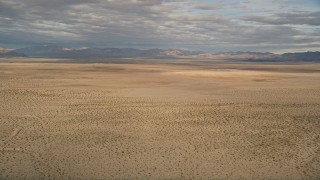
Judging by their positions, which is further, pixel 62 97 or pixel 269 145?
pixel 62 97

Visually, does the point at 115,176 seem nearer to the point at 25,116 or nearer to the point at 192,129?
the point at 192,129

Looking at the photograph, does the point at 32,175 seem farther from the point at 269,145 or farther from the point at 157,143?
the point at 269,145

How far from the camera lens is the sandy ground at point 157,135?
16.6 m

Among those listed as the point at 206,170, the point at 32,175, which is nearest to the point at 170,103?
the point at 206,170

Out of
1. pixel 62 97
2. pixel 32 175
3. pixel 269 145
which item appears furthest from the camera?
pixel 62 97

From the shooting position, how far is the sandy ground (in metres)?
16.6

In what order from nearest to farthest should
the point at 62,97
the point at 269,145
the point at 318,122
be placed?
the point at 269,145 → the point at 318,122 → the point at 62,97

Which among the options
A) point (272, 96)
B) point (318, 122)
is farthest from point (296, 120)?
point (272, 96)

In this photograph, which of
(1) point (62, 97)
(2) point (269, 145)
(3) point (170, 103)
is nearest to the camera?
(2) point (269, 145)

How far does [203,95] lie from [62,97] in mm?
13955

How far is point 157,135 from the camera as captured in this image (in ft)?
71.9

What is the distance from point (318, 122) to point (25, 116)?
2117 centimetres

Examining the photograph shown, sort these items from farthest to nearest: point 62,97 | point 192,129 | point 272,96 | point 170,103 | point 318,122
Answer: point 272,96 → point 62,97 → point 170,103 → point 318,122 → point 192,129

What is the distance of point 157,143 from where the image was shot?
66.8ft
